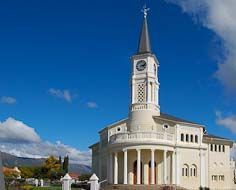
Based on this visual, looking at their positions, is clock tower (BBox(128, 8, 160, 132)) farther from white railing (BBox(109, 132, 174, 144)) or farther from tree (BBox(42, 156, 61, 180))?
tree (BBox(42, 156, 61, 180))

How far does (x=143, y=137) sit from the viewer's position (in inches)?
2007

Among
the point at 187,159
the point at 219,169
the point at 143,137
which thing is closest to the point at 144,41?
the point at 143,137

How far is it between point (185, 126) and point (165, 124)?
2.51 metres

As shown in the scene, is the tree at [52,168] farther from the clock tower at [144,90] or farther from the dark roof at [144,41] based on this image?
the dark roof at [144,41]

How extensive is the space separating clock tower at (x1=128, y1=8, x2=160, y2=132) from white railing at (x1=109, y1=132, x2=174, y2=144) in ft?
8.85

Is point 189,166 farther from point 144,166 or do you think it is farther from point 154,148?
point 154,148

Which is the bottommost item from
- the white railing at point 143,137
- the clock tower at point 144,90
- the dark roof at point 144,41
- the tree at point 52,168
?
the tree at point 52,168

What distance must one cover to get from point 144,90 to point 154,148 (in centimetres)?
899

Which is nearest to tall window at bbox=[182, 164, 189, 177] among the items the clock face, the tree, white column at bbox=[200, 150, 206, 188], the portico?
the portico

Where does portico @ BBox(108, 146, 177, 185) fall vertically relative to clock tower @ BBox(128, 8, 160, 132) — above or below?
below

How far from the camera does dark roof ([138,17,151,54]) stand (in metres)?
58.4

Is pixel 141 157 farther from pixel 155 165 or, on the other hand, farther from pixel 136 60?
pixel 136 60

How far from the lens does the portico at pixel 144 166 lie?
51.4m

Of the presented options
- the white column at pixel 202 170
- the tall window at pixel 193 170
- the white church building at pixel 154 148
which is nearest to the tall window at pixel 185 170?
the white church building at pixel 154 148
